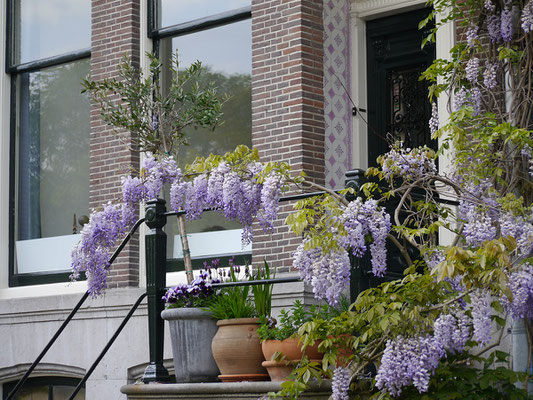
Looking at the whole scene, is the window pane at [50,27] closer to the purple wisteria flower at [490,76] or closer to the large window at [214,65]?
the large window at [214,65]

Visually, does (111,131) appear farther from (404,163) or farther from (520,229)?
(520,229)

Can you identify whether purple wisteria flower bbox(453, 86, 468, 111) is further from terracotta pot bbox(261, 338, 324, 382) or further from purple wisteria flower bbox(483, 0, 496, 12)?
terracotta pot bbox(261, 338, 324, 382)

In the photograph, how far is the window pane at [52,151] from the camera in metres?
12.1

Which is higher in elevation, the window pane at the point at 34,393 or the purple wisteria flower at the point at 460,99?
the purple wisteria flower at the point at 460,99

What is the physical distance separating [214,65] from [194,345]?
4123 millimetres

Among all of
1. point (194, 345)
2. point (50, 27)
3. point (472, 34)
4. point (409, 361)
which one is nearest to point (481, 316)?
point (409, 361)

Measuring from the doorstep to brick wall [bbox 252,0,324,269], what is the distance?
2311mm

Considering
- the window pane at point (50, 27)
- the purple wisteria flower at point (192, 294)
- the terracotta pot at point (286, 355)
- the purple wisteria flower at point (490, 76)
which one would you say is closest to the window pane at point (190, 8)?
the window pane at point (50, 27)

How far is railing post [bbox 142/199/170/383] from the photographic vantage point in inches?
315

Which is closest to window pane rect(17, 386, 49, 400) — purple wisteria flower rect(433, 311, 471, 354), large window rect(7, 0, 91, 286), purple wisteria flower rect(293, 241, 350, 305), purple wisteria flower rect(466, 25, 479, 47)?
large window rect(7, 0, 91, 286)

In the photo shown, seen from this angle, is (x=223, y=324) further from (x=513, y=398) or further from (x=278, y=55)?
(x=278, y=55)

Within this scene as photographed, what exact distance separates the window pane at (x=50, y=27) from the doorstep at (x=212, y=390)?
5600mm

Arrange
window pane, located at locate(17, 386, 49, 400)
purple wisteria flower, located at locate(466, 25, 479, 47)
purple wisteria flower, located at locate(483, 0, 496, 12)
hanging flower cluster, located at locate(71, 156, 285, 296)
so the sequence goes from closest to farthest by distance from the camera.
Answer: hanging flower cluster, located at locate(71, 156, 285, 296)
purple wisteria flower, located at locate(483, 0, 496, 12)
purple wisteria flower, located at locate(466, 25, 479, 47)
window pane, located at locate(17, 386, 49, 400)

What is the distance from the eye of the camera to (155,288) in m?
8.08
